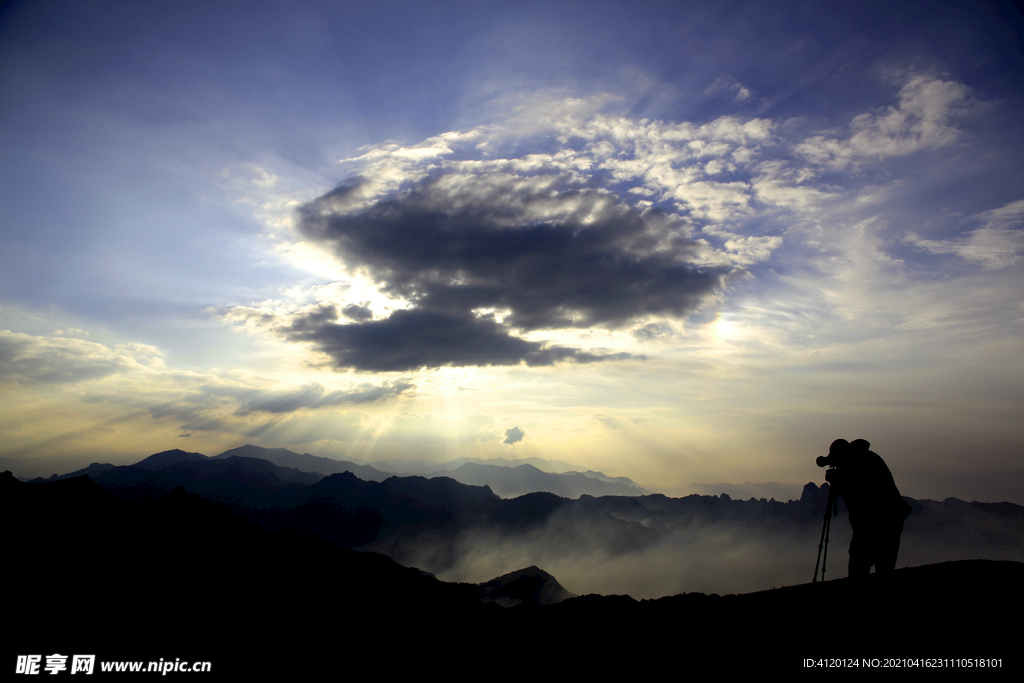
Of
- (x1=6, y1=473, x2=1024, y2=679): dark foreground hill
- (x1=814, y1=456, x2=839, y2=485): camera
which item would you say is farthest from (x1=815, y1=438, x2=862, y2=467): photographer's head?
(x1=6, y1=473, x2=1024, y2=679): dark foreground hill

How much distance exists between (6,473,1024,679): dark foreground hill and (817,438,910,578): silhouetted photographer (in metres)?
0.93

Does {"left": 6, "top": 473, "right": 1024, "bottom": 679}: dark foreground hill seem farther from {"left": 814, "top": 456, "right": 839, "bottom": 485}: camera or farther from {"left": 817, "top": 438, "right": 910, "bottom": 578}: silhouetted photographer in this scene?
{"left": 814, "top": 456, "right": 839, "bottom": 485}: camera

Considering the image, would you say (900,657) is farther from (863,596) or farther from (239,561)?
(239,561)

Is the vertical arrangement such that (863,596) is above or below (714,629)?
above

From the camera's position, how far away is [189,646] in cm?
2759

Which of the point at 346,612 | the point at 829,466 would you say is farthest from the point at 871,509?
the point at 346,612

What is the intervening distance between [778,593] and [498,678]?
34.7 ft

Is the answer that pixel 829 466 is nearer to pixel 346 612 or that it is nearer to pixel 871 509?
pixel 871 509

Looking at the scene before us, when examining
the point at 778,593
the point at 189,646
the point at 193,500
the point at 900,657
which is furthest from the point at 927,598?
the point at 193,500

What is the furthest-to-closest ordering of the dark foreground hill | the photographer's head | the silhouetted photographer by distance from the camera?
the photographer's head < the silhouetted photographer < the dark foreground hill

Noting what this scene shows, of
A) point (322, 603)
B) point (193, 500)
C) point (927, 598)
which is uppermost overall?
point (927, 598)

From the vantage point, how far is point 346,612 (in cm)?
3219

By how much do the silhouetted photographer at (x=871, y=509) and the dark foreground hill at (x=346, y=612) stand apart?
3.04 ft

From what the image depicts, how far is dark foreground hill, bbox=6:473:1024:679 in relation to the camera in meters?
10.7
